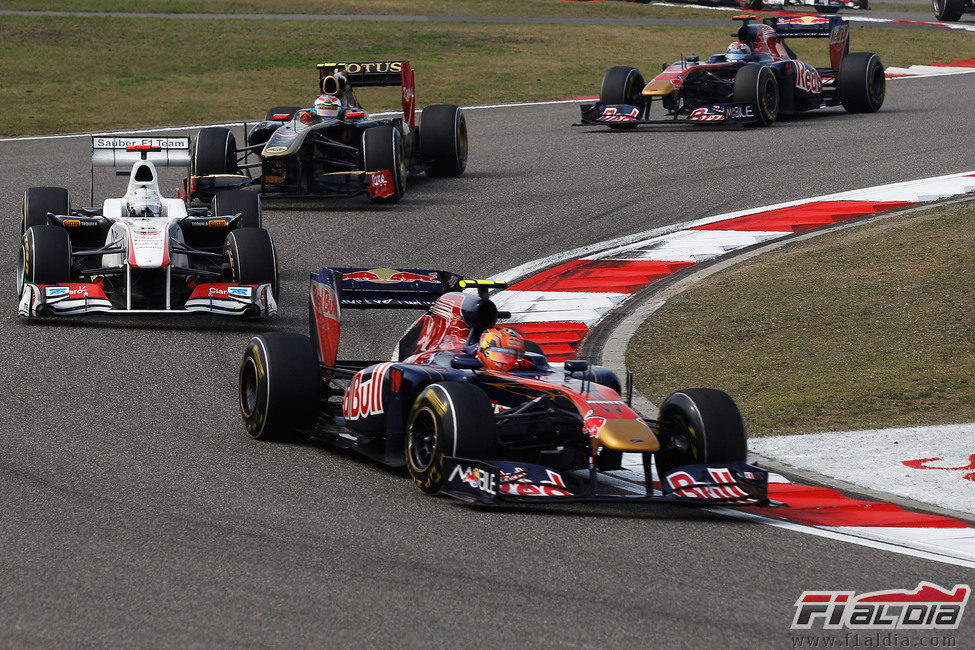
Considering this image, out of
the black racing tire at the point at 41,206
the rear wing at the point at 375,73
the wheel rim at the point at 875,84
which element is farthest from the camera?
the wheel rim at the point at 875,84

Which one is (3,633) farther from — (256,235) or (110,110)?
(110,110)

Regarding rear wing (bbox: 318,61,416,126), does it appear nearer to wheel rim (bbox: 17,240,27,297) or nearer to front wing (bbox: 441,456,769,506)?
wheel rim (bbox: 17,240,27,297)

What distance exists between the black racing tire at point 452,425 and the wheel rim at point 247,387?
6.39 ft

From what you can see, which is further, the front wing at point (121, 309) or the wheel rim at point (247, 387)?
the front wing at point (121, 309)

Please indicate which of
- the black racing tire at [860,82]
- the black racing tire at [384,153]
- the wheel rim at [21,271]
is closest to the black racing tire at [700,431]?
the wheel rim at [21,271]

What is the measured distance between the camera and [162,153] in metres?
16.1

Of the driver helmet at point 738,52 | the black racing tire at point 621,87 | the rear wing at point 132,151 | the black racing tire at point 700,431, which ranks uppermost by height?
the driver helmet at point 738,52

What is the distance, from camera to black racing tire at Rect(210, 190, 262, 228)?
52.2ft

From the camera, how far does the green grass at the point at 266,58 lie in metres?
→ 31.4

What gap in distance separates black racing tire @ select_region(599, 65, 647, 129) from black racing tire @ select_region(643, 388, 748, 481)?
1788cm

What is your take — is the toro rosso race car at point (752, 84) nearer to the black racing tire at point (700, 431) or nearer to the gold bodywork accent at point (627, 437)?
the black racing tire at point (700, 431)

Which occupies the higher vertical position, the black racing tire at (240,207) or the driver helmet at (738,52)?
the driver helmet at (738,52)

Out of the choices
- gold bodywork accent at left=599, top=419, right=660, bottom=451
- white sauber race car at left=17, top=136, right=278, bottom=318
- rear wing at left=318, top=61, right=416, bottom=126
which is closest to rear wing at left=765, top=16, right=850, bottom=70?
rear wing at left=318, top=61, right=416, bottom=126

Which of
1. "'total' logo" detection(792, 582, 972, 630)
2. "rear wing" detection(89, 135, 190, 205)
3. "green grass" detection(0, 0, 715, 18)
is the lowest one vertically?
"'total' logo" detection(792, 582, 972, 630)
